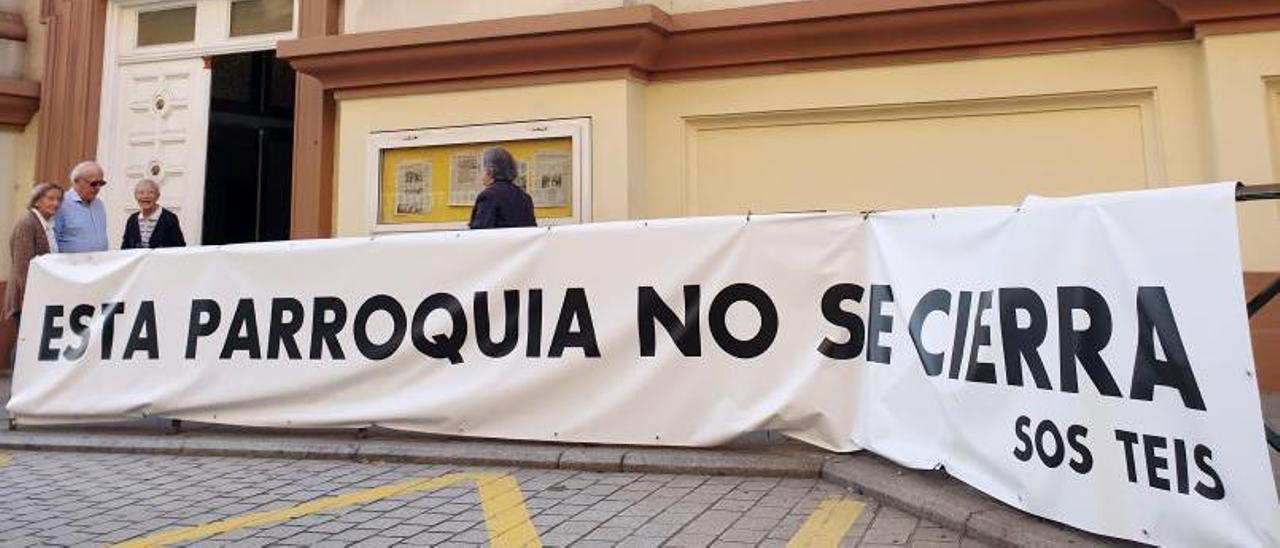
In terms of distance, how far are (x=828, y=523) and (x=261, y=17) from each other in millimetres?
8332

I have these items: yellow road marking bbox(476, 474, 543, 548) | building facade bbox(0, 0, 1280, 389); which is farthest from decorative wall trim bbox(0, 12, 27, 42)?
yellow road marking bbox(476, 474, 543, 548)

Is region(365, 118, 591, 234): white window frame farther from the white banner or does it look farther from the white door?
the white door

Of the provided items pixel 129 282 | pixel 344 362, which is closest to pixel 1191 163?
pixel 344 362

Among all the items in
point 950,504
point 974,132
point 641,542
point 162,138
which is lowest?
point 641,542

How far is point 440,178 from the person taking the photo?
7934 millimetres

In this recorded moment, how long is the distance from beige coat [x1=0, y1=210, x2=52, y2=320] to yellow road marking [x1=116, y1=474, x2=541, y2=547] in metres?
4.05

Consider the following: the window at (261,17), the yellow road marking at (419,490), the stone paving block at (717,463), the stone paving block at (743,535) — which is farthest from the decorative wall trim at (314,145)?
the stone paving block at (743,535)

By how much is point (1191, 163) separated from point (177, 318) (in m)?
7.38

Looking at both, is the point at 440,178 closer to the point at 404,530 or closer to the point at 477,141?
the point at 477,141

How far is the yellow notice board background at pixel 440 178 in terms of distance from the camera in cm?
761

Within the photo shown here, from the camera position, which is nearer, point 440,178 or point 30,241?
point 30,241

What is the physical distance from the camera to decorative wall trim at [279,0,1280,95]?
6.63m

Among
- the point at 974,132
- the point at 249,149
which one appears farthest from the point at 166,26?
the point at 974,132

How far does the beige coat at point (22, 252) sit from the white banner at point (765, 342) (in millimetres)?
628
